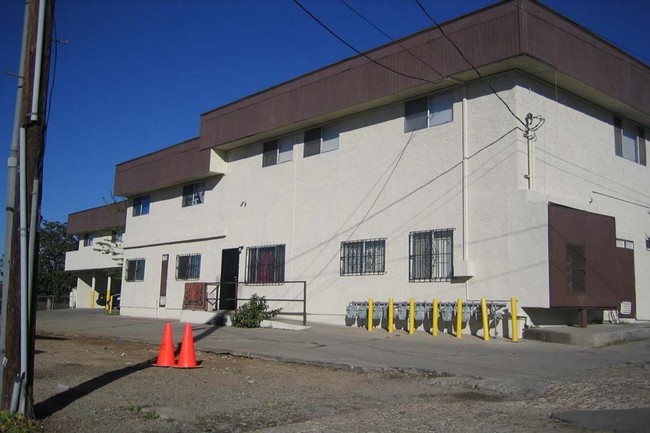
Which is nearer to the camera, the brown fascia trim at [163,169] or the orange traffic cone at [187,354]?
the orange traffic cone at [187,354]

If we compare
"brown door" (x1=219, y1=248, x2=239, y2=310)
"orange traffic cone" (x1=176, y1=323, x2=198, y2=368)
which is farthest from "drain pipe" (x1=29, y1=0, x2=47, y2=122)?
"brown door" (x1=219, y1=248, x2=239, y2=310)

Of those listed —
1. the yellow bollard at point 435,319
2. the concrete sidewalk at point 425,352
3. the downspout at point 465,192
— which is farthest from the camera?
the downspout at point 465,192

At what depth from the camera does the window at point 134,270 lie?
28.3 metres

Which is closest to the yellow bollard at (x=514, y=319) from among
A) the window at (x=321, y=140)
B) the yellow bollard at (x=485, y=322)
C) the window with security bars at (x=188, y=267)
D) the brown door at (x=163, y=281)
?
the yellow bollard at (x=485, y=322)

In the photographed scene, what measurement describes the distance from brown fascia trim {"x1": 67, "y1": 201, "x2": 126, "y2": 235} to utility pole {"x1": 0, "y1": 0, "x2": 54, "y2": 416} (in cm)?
2972

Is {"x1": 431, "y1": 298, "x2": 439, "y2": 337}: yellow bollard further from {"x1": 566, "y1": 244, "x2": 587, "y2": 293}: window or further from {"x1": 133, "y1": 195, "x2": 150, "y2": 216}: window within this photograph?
{"x1": 133, "y1": 195, "x2": 150, "y2": 216}: window

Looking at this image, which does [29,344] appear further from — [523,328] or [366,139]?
[366,139]

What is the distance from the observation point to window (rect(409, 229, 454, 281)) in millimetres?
16125

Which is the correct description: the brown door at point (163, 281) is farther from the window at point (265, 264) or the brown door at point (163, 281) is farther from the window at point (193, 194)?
the window at point (265, 264)

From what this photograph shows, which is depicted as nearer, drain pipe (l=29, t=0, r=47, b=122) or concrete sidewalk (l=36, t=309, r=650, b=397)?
drain pipe (l=29, t=0, r=47, b=122)

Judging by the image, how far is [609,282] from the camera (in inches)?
631

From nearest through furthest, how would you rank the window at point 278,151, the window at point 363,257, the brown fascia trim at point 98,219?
1. the window at point 363,257
2. the window at point 278,151
3. the brown fascia trim at point 98,219

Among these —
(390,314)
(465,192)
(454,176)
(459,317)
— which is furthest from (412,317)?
(454,176)

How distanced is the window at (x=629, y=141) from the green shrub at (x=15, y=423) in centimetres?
1759
